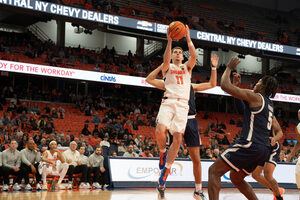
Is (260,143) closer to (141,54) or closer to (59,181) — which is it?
(59,181)

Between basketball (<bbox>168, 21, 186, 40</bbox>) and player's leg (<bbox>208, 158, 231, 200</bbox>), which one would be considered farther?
basketball (<bbox>168, 21, 186, 40</bbox>)

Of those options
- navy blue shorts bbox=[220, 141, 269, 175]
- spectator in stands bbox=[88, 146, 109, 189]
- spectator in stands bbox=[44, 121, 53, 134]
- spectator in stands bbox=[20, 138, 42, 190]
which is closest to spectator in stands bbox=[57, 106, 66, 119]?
spectator in stands bbox=[44, 121, 53, 134]

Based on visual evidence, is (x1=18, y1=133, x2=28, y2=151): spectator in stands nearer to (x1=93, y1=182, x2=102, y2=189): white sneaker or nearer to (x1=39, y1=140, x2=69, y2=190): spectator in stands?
(x1=39, y1=140, x2=69, y2=190): spectator in stands

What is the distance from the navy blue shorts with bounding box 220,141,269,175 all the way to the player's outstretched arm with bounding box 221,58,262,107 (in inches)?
22.6

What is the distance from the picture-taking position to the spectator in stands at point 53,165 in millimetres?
11562

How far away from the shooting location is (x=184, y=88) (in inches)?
264

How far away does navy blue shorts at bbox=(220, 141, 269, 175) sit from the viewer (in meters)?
5.43

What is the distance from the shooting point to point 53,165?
11719 millimetres

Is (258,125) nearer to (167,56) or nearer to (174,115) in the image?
(174,115)

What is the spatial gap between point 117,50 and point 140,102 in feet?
18.8

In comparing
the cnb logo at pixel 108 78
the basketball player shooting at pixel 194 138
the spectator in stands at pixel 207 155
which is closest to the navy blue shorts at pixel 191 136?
the basketball player shooting at pixel 194 138

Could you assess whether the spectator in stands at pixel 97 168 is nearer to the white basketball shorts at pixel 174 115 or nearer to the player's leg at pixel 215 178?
the white basketball shorts at pixel 174 115

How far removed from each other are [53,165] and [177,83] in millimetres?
6355

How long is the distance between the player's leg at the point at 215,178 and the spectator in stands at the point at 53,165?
708cm
